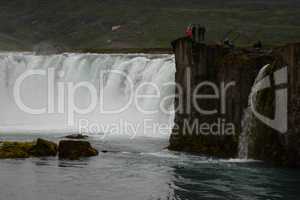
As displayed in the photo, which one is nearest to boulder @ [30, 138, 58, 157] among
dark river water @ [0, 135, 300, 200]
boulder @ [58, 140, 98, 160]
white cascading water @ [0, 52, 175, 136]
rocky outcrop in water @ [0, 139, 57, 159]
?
rocky outcrop in water @ [0, 139, 57, 159]

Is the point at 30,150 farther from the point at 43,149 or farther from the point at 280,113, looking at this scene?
the point at 280,113

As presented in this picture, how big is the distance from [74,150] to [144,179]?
12.4m

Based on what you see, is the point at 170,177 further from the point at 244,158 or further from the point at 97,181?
the point at 244,158

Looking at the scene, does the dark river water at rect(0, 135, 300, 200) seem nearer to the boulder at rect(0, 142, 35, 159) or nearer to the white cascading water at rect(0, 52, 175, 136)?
the boulder at rect(0, 142, 35, 159)

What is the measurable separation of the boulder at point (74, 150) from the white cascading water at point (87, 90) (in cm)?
1916

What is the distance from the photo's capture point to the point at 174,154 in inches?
2260

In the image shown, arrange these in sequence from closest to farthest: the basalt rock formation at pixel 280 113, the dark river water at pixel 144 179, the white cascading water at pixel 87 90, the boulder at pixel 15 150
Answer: the dark river water at pixel 144 179, the basalt rock formation at pixel 280 113, the boulder at pixel 15 150, the white cascading water at pixel 87 90

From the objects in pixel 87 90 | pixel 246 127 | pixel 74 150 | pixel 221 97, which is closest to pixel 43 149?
pixel 74 150

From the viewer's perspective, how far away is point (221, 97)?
5662 cm

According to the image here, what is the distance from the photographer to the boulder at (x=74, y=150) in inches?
2166

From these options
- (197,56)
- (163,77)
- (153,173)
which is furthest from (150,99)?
(153,173)

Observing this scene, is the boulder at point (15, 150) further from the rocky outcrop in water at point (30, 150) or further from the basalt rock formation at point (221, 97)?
the basalt rock formation at point (221, 97)

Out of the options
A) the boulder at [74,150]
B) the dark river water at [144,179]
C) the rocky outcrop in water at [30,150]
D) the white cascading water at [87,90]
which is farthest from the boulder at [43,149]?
the white cascading water at [87,90]

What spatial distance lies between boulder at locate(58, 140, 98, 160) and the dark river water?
1.28 m
